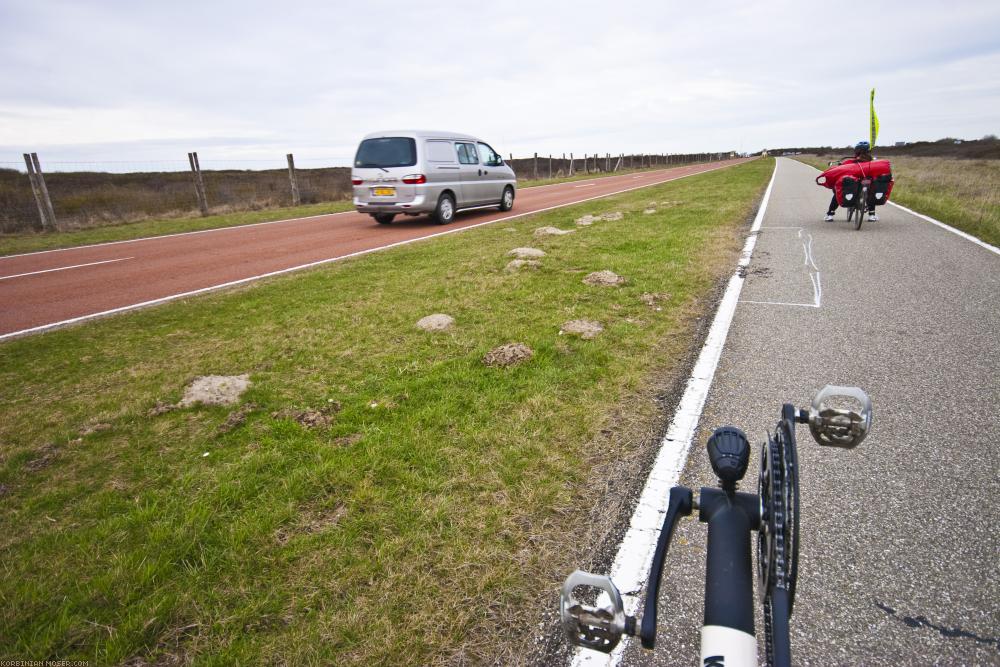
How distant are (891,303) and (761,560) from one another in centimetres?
499

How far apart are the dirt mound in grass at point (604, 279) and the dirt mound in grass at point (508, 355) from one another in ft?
7.29

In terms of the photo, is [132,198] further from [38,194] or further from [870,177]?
[870,177]

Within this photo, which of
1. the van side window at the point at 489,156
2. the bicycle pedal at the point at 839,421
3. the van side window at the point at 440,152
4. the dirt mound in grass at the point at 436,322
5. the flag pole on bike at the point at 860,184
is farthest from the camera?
the van side window at the point at 489,156

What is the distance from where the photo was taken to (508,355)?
388 centimetres

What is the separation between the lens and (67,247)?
11164 mm

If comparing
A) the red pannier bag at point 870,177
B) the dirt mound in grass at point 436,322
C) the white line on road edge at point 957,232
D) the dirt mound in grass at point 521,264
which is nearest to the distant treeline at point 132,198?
the dirt mound in grass at point 521,264

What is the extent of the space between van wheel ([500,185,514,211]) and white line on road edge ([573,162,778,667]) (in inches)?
439

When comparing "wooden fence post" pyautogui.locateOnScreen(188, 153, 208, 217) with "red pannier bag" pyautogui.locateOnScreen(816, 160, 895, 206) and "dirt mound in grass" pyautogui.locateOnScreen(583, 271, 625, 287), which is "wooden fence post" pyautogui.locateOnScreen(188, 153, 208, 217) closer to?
"dirt mound in grass" pyautogui.locateOnScreen(583, 271, 625, 287)

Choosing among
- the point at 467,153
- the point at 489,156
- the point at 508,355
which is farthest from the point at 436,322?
the point at 489,156

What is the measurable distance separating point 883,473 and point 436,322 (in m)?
3.43

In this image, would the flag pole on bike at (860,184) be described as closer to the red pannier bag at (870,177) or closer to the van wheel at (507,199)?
the red pannier bag at (870,177)

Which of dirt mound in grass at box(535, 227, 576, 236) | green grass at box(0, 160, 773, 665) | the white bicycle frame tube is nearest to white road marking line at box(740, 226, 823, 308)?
green grass at box(0, 160, 773, 665)

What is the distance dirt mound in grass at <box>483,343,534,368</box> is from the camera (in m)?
3.81

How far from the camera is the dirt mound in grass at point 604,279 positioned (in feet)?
19.3
